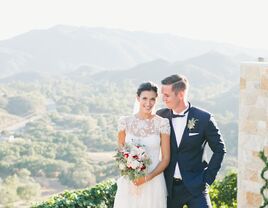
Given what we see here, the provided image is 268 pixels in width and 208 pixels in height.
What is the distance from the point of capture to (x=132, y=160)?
4.01m

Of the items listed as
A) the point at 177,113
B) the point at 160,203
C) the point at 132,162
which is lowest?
the point at 160,203

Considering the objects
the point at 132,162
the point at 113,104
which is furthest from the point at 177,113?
the point at 113,104

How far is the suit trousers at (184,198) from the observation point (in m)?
3.97

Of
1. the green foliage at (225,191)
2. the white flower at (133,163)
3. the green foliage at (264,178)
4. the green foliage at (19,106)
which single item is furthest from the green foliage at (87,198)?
the green foliage at (19,106)

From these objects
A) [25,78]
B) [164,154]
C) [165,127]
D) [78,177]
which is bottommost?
[78,177]

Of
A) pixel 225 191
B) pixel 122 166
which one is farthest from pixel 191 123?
pixel 225 191

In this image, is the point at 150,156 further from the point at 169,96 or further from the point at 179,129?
the point at 169,96

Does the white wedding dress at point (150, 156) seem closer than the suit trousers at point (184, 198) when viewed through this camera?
No

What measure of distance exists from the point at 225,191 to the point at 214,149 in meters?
4.01

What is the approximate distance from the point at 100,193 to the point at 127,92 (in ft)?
373

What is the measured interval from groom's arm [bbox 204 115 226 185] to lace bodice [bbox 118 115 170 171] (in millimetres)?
Answer: 403

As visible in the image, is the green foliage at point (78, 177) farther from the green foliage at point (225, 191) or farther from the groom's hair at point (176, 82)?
the groom's hair at point (176, 82)

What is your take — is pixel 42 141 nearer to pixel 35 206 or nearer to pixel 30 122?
pixel 30 122

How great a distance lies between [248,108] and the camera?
3.88 metres
